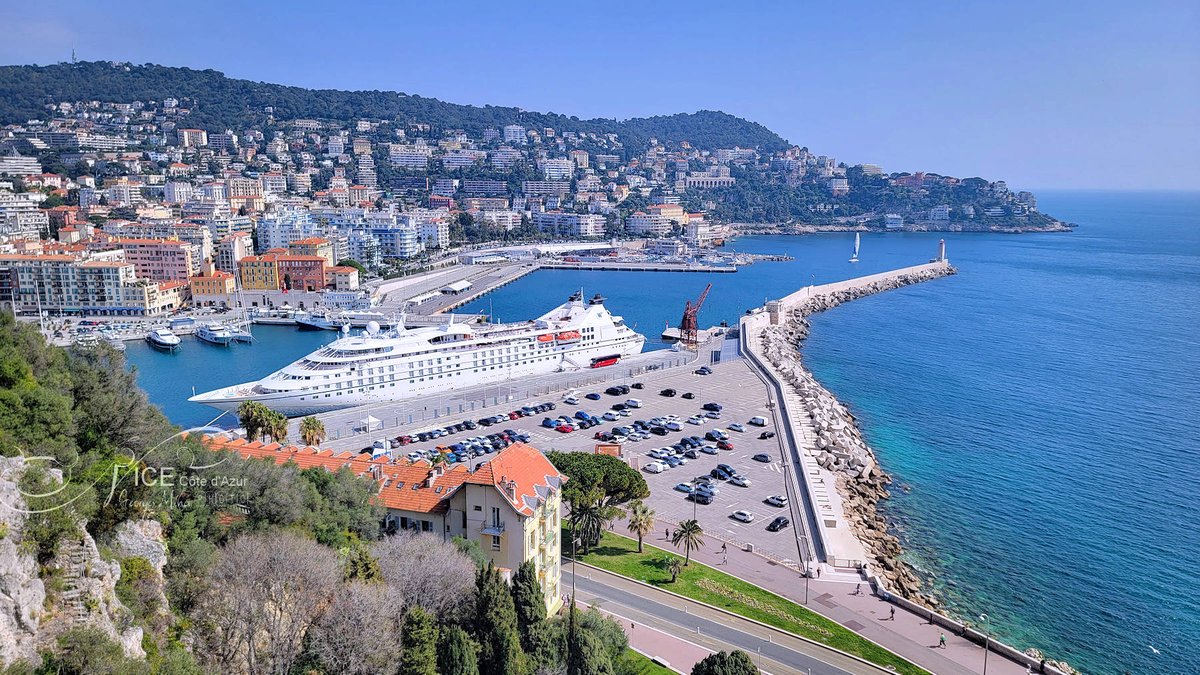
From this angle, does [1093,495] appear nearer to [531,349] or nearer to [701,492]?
[701,492]

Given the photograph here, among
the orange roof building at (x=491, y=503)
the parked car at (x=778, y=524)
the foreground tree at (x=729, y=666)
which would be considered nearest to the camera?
the foreground tree at (x=729, y=666)

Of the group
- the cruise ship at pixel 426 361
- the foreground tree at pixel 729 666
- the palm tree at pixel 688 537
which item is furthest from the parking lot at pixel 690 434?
the foreground tree at pixel 729 666

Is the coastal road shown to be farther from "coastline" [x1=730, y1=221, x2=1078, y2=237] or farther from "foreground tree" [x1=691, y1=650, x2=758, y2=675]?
"coastline" [x1=730, y1=221, x2=1078, y2=237]

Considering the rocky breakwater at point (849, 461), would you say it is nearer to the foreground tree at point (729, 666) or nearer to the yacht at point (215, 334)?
the foreground tree at point (729, 666)

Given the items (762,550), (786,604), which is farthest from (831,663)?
(762,550)

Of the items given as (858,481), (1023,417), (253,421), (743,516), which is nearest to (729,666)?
(743,516)

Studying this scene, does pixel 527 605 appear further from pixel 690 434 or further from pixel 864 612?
pixel 690 434

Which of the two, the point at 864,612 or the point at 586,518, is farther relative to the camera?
the point at 586,518

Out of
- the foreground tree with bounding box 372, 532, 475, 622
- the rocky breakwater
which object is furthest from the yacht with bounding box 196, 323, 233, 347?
the foreground tree with bounding box 372, 532, 475, 622
